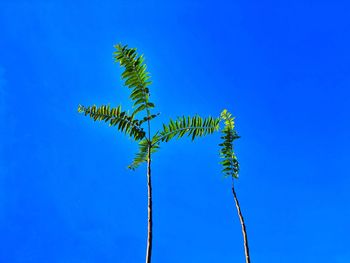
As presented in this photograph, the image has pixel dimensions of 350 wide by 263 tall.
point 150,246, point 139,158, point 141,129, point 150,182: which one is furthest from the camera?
point 139,158

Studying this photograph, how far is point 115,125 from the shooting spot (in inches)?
378

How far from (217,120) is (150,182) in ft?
8.30

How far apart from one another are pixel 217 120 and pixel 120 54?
117 inches

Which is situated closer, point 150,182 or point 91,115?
point 150,182

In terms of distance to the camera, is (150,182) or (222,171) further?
(222,171)

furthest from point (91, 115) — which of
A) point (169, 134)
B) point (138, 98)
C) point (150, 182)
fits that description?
point (150, 182)

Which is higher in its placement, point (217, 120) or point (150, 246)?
point (217, 120)

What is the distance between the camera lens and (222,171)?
9.57 meters

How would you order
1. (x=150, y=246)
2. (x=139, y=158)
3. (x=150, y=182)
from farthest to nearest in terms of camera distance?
1. (x=139, y=158)
2. (x=150, y=182)
3. (x=150, y=246)

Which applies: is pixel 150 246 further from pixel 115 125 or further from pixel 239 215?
pixel 115 125

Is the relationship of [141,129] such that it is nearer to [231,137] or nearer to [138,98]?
[138,98]

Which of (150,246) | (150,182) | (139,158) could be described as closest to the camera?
(150,246)

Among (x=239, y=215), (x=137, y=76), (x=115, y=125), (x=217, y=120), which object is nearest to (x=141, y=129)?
(x=115, y=125)

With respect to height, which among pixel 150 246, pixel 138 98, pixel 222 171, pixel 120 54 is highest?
pixel 120 54
